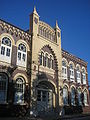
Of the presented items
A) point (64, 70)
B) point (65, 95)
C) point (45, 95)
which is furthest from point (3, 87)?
point (64, 70)

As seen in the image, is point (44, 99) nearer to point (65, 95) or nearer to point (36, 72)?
point (36, 72)

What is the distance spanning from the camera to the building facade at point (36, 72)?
18.1 meters

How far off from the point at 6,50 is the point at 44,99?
8.59m

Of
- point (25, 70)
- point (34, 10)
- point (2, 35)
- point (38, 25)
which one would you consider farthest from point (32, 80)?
point (34, 10)

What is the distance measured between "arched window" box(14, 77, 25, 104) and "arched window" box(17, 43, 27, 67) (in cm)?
191

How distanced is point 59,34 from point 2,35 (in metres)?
11.2

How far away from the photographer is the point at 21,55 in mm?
20094

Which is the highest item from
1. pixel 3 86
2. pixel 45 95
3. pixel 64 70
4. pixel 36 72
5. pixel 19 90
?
pixel 64 70

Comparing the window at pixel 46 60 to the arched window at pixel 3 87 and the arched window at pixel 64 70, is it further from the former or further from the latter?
the arched window at pixel 3 87

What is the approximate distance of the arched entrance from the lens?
21.3 meters

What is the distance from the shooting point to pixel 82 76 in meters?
31.4

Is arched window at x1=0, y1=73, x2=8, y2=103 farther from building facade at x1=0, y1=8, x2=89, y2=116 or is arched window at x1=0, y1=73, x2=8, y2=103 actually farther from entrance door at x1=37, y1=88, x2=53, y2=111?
entrance door at x1=37, y1=88, x2=53, y2=111

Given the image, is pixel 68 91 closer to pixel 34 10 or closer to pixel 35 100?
pixel 35 100

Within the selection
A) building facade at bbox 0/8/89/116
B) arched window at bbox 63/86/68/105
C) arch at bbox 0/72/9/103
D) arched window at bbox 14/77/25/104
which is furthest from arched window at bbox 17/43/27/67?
arched window at bbox 63/86/68/105
